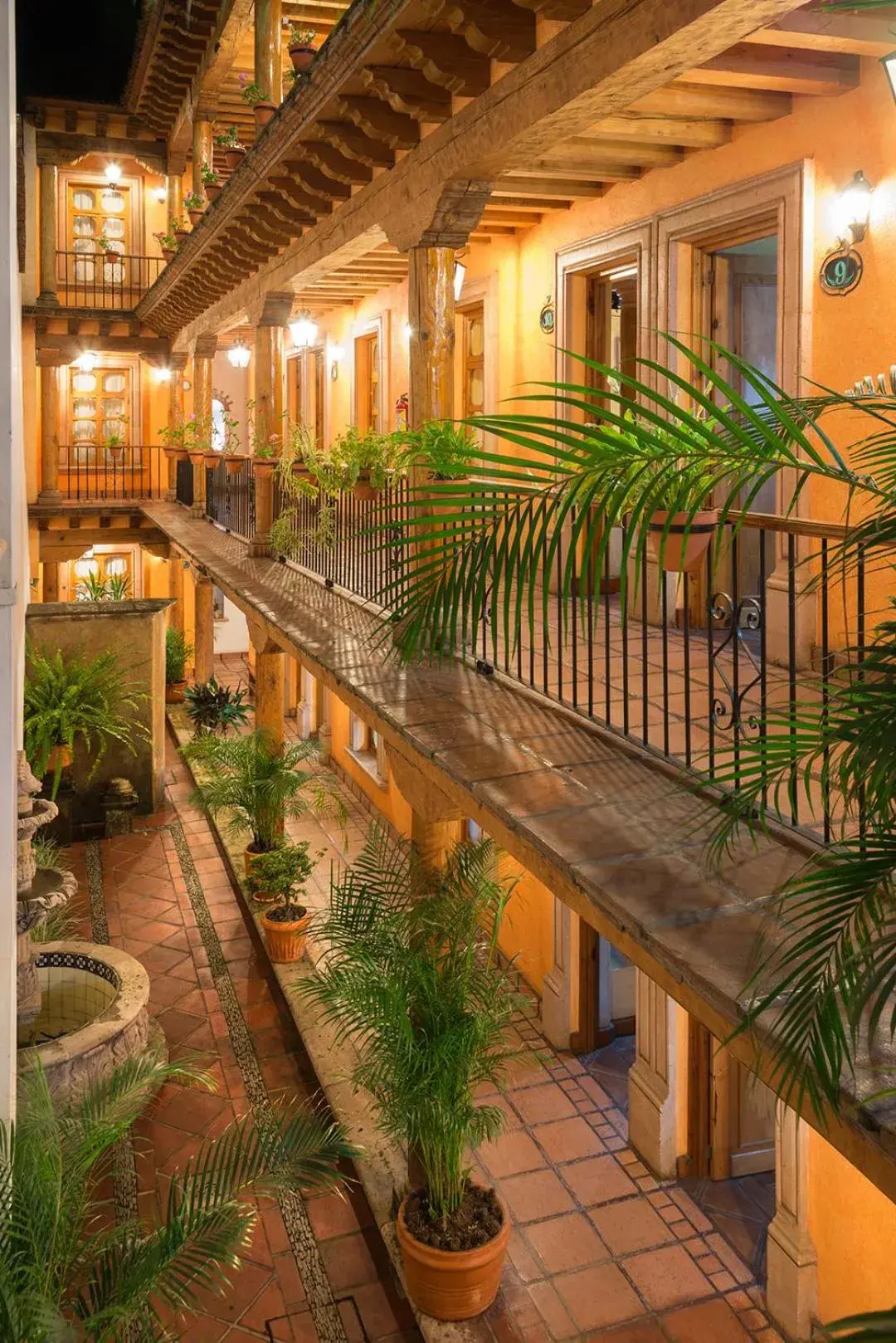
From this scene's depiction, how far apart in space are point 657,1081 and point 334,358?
9993 mm

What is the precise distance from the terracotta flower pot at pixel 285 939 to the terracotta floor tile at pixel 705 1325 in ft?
13.1

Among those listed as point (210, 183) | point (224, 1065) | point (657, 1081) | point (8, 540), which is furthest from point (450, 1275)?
point (210, 183)

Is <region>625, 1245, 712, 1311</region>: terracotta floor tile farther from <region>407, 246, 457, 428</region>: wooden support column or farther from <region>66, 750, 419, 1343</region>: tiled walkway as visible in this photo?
<region>407, 246, 457, 428</region>: wooden support column

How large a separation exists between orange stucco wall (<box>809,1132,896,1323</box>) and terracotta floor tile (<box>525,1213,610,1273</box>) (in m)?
1.16

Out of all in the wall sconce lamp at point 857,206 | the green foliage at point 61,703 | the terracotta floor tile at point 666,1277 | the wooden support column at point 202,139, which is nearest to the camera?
the wall sconce lamp at point 857,206

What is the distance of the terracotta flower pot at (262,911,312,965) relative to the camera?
28.7 feet

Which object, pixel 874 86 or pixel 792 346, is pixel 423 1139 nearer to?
pixel 792 346

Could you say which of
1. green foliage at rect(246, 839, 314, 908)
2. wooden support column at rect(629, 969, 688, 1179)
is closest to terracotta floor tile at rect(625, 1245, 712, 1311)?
wooden support column at rect(629, 969, 688, 1179)

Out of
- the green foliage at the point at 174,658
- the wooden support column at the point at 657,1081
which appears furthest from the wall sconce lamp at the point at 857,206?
the green foliage at the point at 174,658

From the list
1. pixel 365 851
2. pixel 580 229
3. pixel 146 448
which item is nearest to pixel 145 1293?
pixel 365 851

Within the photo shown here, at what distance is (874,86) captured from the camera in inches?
→ 207

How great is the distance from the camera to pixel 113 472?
63.8 ft

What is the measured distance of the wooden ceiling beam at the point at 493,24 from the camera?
4730 millimetres

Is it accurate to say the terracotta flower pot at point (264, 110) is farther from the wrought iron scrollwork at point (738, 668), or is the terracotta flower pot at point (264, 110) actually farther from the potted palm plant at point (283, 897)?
the potted palm plant at point (283, 897)
